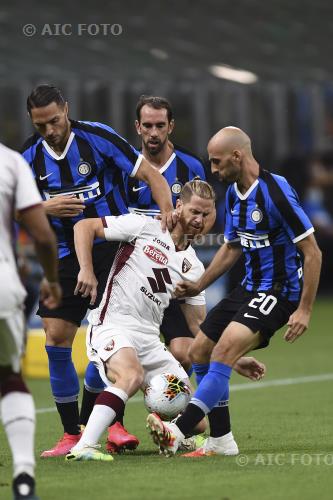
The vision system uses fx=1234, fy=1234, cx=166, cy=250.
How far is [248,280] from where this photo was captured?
24.8 feet

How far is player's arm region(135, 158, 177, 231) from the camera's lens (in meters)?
7.65

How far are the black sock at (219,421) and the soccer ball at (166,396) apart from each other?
197 millimetres

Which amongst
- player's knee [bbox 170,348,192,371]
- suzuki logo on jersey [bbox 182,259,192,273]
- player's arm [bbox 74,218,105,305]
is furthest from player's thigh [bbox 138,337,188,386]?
player's knee [bbox 170,348,192,371]

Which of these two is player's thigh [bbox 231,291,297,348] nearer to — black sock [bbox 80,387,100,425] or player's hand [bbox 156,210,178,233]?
player's hand [bbox 156,210,178,233]

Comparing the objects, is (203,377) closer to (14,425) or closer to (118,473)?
(118,473)

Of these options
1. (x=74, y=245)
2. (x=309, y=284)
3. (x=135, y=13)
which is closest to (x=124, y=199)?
(x=74, y=245)

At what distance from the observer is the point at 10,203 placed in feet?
19.0

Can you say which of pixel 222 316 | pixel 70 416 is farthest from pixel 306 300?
pixel 70 416

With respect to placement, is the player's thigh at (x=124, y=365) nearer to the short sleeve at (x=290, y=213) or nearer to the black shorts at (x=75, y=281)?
the black shorts at (x=75, y=281)

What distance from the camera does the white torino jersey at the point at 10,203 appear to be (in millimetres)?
5688

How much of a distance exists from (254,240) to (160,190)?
75 cm

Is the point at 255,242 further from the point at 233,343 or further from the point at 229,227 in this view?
the point at 233,343

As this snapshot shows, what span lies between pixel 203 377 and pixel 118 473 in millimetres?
1248

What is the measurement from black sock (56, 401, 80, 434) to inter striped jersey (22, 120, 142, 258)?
1010mm
